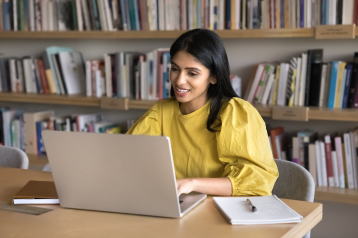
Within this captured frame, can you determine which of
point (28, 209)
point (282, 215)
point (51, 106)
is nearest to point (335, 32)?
point (282, 215)

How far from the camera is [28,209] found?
3.75 feet

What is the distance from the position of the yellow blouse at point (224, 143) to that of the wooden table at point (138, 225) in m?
0.15

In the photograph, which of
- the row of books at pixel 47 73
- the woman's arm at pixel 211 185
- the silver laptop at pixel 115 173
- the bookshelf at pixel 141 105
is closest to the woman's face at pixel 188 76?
the woman's arm at pixel 211 185

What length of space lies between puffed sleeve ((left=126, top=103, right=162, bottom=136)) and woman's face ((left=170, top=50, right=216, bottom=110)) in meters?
0.17

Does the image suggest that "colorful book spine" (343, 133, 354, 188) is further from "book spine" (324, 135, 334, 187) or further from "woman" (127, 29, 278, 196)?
"woman" (127, 29, 278, 196)

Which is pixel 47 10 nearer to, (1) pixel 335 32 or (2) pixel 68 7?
(2) pixel 68 7

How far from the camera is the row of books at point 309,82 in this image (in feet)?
7.00

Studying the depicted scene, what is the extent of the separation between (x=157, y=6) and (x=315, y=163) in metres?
1.20

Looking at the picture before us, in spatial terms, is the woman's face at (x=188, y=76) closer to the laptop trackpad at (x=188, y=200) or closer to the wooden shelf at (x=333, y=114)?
the laptop trackpad at (x=188, y=200)

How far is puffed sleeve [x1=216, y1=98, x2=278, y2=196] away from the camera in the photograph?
4.09ft

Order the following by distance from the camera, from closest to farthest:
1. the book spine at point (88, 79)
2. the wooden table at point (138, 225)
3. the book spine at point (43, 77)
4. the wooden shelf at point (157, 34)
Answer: the wooden table at point (138, 225) → the wooden shelf at point (157, 34) → the book spine at point (88, 79) → the book spine at point (43, 77)

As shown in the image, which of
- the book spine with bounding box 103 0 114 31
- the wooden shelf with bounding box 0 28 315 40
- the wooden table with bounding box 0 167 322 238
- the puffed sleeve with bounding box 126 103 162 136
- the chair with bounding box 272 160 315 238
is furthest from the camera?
the book spine with bounding box 103 0 114 31

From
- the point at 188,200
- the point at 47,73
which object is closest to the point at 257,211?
the point at 188,200

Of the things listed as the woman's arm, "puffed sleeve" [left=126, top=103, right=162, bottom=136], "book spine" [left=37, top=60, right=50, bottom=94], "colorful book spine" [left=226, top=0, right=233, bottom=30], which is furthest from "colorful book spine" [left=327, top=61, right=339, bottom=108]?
"book spine" [left=37, top=60, right=50, bottom=94]
